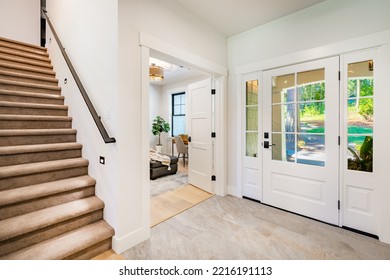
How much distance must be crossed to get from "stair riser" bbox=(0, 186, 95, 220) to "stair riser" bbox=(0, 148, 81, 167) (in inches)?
21.4

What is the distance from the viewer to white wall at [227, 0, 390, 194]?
→ 2.08 metres

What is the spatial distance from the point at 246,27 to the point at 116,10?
1.99 m

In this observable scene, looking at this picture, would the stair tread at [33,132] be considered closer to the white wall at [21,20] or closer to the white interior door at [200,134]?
the white interior door at [200,134]

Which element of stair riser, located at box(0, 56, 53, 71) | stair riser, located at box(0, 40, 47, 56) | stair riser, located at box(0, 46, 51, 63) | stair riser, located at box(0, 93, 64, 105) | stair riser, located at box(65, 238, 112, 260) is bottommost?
stair riser, located at box(65, 238, 112, 260)

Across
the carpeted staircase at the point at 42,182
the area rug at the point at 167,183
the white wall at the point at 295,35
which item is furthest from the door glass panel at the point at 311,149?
the carpeted staircase at the point at 42,182

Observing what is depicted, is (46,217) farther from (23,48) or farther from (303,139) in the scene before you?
(23,48)

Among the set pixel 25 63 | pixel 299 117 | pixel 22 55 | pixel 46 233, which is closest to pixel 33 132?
pixel 46 233

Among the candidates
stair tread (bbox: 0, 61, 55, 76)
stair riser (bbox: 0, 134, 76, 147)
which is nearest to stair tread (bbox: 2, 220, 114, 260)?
stair riser (bbox: 0, 134, 76, 147)

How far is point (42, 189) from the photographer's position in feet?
5.93

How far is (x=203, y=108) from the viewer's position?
3477 millimetres

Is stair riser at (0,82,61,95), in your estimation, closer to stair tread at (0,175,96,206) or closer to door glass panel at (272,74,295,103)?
stair tread at (0,175,96,206)

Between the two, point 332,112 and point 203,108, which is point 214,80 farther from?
point 332,112

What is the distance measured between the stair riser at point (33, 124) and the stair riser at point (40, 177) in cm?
80
